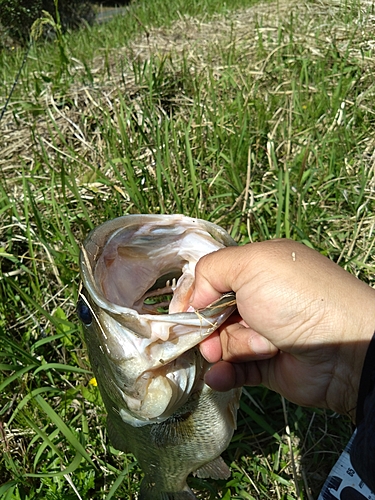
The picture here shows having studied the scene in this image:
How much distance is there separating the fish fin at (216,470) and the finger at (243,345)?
0.53 metres

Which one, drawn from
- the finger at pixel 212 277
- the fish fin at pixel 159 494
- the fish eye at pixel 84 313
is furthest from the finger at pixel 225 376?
the fish fin at pixel 159 494

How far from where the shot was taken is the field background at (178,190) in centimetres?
190

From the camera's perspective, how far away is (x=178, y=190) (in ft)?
8.48

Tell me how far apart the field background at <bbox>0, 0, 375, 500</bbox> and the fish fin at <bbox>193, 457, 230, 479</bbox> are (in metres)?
0.15

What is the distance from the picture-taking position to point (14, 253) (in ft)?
8.41

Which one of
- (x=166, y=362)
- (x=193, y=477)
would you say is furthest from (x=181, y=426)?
(x=193, y=477)

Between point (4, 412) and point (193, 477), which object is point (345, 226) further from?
point (4, 412)

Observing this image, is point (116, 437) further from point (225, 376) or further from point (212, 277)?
point (212, 277)

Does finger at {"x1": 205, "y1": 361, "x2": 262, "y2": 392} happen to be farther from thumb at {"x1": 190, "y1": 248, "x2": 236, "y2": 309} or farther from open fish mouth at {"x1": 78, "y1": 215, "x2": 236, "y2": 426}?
thumb at {"x1": 190, "y1": 248, "x2": 236, "y2": 309}

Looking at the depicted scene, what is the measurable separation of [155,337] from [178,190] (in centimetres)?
159

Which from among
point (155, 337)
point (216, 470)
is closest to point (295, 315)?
point (155, 337)

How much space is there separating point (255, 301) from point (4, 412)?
52.0 inches

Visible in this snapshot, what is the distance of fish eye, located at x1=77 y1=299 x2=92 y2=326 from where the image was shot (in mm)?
1206

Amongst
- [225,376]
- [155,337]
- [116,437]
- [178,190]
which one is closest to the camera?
[155,337]
